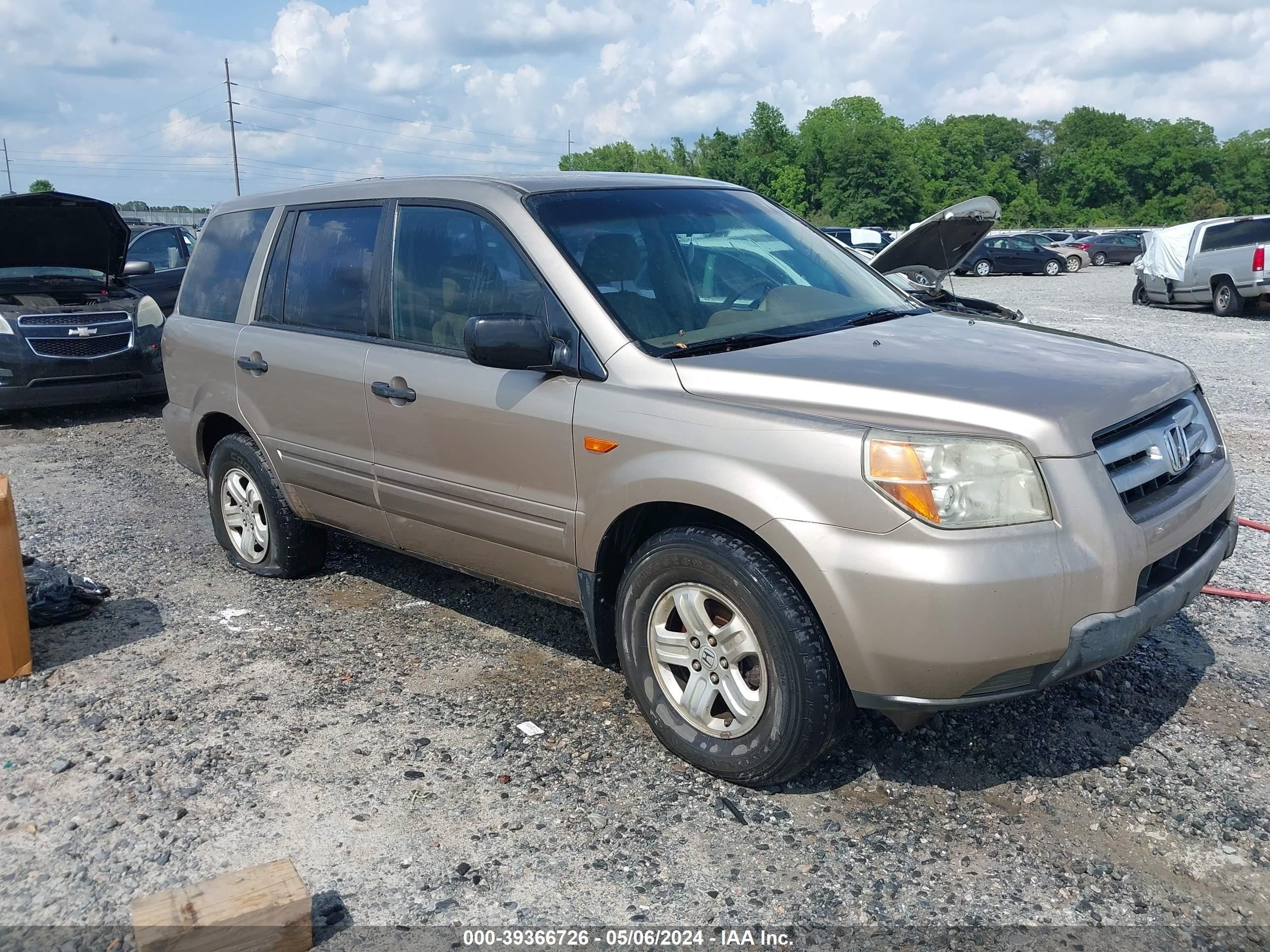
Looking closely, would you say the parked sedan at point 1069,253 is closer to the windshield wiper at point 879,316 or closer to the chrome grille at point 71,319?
the chrome grille at point 71,319

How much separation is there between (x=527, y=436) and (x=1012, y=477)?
1.65 metres

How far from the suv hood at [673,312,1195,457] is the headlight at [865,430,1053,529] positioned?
0.04 metres

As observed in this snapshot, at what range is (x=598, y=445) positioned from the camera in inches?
141

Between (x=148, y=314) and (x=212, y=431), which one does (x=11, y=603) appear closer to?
(x=212, y=431)

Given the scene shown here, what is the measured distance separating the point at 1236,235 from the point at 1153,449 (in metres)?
18.7

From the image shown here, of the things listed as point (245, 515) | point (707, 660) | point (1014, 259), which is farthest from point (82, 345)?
point (1014, 259)

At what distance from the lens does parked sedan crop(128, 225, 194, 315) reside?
41.4ft

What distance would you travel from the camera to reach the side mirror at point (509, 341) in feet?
11.7

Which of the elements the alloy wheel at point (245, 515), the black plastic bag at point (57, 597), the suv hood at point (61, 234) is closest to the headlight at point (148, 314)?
the suv hood at point (61, 234)

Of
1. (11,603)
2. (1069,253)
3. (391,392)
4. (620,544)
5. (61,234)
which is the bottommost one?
(11,603)

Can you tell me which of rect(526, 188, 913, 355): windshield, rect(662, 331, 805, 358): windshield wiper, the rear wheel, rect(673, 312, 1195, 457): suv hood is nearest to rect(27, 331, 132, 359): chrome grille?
rect(526, 188, 913, 355): windshield

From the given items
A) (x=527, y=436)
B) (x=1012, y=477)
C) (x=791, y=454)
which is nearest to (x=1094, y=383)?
(x=1012, y=477)

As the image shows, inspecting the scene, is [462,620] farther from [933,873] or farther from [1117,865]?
[1117,865]

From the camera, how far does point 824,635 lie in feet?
10.3
